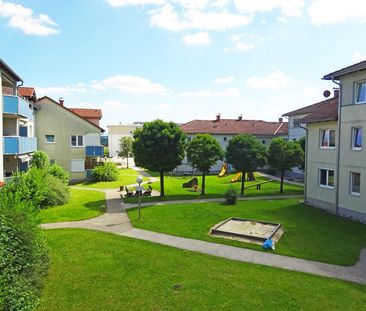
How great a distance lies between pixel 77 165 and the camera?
39344mm

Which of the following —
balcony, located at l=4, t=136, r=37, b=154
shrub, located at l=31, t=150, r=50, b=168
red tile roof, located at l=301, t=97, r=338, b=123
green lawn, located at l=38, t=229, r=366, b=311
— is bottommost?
green lawn, located at l=38, t=229, r=366, b=311

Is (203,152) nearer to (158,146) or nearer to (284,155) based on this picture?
(158,146)

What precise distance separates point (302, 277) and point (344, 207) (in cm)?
1123

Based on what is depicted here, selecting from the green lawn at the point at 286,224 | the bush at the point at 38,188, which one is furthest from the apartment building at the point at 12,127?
the green lawn at the point at 286,224

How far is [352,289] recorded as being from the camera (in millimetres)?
10633

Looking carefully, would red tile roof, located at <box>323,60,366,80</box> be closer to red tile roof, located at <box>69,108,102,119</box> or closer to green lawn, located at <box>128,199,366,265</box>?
green lawn, located at <box>128,199,366,265</box>

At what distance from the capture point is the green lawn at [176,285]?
9.58 m

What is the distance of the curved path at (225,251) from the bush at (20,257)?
6084mm

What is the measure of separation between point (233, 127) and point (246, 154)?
26079 mm

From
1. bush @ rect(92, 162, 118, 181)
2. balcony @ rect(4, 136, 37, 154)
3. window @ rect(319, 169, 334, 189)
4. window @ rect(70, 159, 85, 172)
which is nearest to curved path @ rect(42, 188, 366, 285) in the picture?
balcony @ rect(4, 136, 37, 154)

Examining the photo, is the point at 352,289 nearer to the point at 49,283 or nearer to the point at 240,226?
the point at 240,226

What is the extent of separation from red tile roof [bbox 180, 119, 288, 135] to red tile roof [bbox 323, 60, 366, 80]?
100 ft

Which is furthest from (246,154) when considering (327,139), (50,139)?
(50,139)

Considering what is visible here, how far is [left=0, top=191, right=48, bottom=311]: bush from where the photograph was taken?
8.56 m
